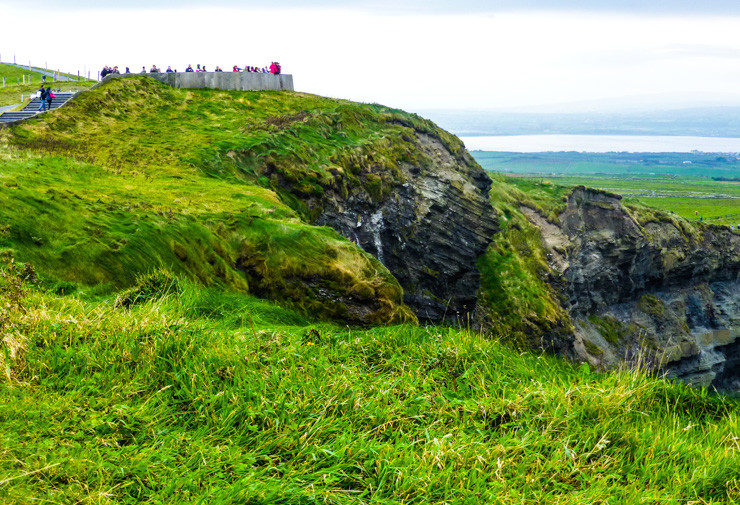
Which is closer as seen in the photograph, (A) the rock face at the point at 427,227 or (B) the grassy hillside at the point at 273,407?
(B) the grassy hillside at the point at 273,407

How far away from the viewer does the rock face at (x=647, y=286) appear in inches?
2386

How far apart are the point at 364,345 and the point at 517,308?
135ft

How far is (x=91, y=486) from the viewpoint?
4.79 metres

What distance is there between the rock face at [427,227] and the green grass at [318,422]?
24931 millimetres

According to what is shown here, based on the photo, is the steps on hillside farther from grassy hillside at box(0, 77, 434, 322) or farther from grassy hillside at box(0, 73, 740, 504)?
grassy hillside at box(0, 73, 740, 504)

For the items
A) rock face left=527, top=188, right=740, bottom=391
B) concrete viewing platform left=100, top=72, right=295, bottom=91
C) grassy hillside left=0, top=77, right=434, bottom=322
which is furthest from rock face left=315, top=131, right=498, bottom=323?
rock face left=527, top=188, right=740, bottom=391

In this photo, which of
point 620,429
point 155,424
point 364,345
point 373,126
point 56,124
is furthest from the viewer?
point 373,126

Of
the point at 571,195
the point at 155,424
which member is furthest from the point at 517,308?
the point at 155,424

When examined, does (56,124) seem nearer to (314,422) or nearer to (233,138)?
(233,138)

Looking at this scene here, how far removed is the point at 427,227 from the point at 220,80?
18.3m

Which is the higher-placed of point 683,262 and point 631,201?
point 631,201

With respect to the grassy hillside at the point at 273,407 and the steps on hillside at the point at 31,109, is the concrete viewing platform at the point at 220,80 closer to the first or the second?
the steps on hillside at the point at 31,109

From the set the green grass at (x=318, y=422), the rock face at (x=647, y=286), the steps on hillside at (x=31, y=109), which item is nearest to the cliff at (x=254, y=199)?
the steps on hillside at (x=31, y=109)

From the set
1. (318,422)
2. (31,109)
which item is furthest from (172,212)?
(31,109)
